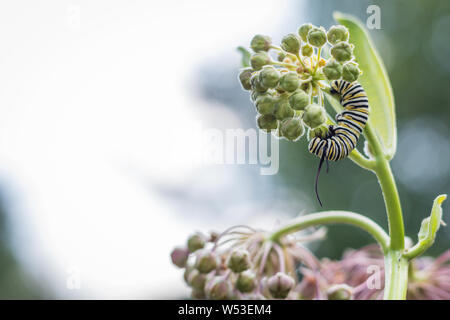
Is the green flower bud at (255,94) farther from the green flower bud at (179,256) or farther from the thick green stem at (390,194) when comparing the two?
the green flower bud at (179,256)

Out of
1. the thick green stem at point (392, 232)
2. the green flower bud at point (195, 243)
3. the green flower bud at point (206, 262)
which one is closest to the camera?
the thick green stem at point (392, 232)

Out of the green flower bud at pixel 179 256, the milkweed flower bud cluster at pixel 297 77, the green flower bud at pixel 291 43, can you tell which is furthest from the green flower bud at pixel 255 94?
the green flower bud at pixel 179 256

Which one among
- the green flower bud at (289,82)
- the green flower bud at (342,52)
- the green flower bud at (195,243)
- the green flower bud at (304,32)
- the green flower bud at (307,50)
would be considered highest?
the green flower bud at (304,32)

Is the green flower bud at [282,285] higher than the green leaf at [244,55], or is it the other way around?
the green leaf at [244,55]

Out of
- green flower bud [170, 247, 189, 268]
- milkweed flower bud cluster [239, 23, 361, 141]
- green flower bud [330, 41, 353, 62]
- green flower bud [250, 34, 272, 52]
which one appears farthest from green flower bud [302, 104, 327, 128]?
green flower bud [170, 247, 189, 268]

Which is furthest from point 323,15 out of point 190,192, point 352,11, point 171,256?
→ point 171,256

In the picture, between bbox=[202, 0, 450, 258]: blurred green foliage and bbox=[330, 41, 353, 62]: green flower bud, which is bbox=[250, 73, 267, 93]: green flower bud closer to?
bbox=[330, 41, 353, 62]: green flower bud

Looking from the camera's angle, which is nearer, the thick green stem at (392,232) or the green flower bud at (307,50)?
the thick green stem at (392,232)
